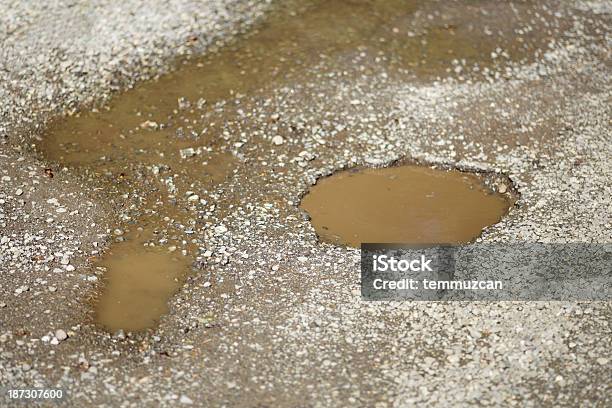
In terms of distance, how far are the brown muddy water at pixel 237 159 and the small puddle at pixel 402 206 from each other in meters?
0.01

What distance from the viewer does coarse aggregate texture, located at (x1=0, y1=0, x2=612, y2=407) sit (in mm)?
6516

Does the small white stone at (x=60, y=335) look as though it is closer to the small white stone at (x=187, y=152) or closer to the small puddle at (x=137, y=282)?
the small puddle at (x=137, y=282)

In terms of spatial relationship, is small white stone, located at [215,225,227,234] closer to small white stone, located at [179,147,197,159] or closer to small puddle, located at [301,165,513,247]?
small puddle, located at [301,165,513,247]

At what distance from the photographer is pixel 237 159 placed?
Answer: 29.6ft

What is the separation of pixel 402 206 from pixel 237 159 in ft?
6.18

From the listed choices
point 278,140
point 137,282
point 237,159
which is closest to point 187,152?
point 237,159

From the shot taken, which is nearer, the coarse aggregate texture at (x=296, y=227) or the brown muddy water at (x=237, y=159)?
the coarse aggregate texture at (x=296, y=227)

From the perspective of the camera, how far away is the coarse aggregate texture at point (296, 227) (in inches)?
257

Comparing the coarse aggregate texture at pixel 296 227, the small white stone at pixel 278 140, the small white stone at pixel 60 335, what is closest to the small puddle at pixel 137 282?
the coarse aggregate texture at pixel 296 227

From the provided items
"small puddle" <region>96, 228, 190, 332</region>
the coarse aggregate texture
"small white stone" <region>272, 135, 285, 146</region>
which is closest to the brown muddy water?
"small puddle" <region>96, 228, 190, 332</region>

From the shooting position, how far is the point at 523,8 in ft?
36.3

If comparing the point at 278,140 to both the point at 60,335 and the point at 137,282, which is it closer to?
the point at 137,282

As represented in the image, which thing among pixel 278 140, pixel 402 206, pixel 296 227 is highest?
pixel 278 140

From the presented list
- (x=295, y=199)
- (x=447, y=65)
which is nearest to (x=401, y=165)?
(x=295, y=199)
